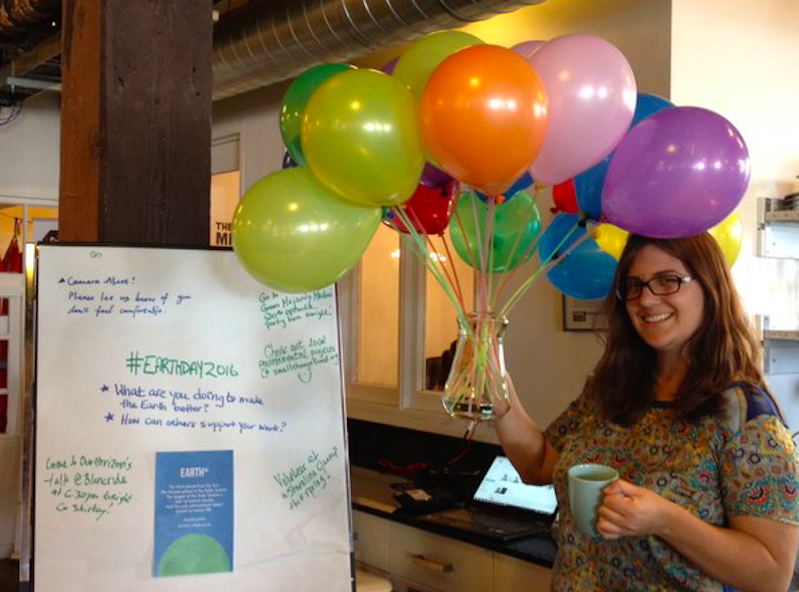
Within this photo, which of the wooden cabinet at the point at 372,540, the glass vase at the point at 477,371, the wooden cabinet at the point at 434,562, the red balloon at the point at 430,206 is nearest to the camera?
the glass vase at the point at 477,371

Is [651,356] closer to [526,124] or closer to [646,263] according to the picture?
[646,263]

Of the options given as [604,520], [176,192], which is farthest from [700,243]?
[176,192]

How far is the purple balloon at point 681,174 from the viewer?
1.61m

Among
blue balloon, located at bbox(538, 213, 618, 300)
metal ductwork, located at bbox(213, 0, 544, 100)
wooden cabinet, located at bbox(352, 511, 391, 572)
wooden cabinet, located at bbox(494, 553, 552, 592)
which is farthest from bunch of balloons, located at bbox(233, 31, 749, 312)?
wooden cabinet, located at bbox(352, 511, 391, 572)

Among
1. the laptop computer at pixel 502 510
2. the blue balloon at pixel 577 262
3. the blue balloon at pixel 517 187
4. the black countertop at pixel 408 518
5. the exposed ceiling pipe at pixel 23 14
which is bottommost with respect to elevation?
the black countertop at pixel 408 518

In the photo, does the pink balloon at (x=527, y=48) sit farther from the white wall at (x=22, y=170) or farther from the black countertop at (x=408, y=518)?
the white wall at (x=22, y=170)

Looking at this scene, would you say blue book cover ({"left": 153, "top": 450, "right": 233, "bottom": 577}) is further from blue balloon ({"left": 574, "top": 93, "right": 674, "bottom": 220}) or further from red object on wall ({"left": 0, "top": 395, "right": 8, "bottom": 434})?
red object on wall ({"left": 0, "top": 395, "right": 8, "bottom": 434})

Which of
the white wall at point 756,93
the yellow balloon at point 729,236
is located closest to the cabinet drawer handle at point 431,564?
the white wall at point 756,93

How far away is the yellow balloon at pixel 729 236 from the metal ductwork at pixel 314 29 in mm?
971

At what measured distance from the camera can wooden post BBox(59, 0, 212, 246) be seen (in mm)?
2035

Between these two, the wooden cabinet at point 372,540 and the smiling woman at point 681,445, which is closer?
the smiling woman at point 681,445

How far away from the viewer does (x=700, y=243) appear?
5.57ft

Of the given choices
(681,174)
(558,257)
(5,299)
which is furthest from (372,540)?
(5,299)

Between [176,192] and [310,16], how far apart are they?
1218 millimetres
